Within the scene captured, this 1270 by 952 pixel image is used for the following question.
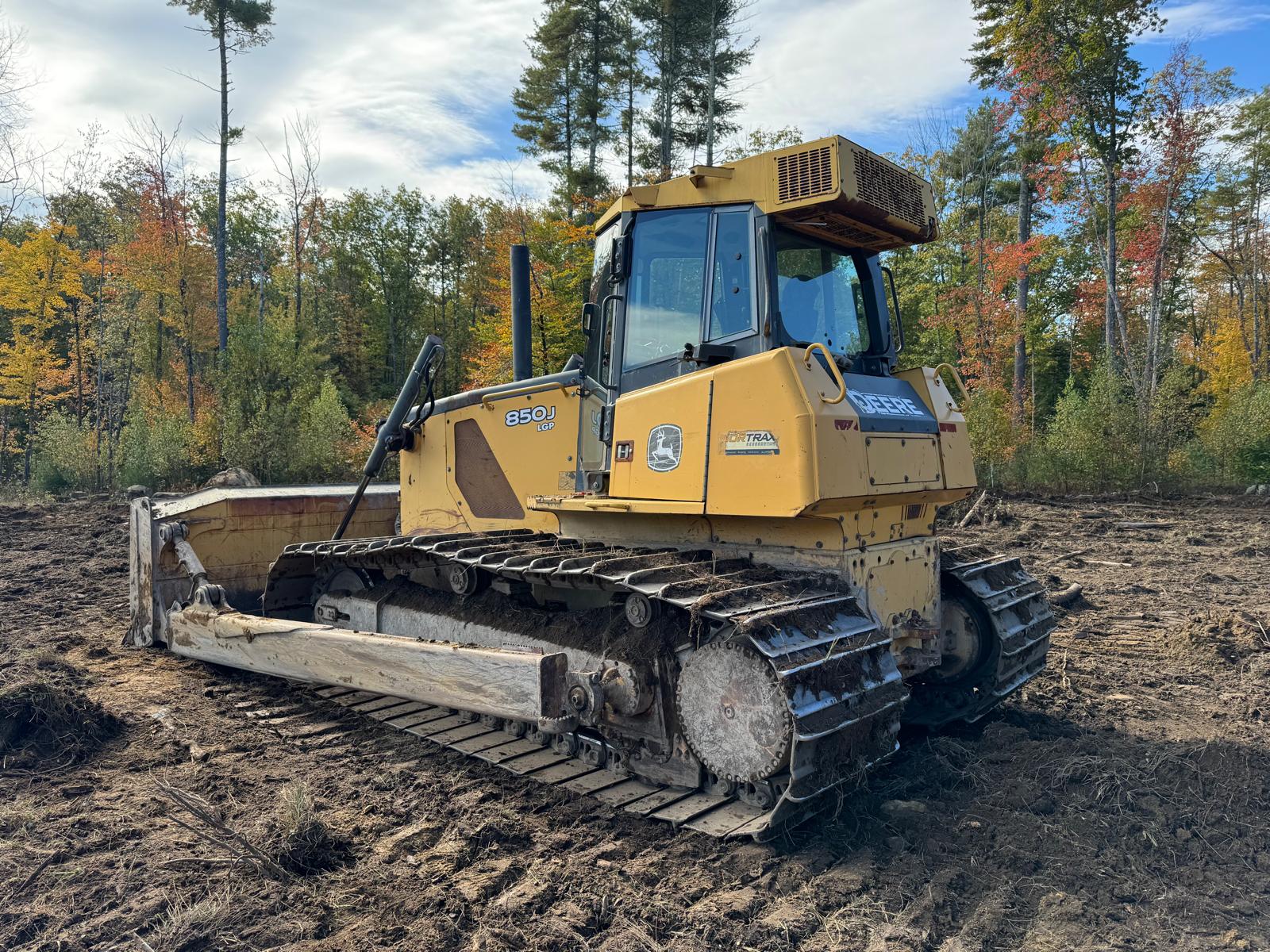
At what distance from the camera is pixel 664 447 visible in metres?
4.21

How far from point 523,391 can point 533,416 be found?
0.69 feet

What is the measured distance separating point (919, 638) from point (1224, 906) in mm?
1691

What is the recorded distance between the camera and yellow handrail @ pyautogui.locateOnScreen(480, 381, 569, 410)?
512 centimetres

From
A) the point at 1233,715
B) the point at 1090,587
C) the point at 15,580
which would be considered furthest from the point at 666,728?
the point at 15,580

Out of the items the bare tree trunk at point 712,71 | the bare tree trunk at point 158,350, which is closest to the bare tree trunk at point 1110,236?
the bare tree trunk at point 712,71

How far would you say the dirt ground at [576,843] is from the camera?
3.04m

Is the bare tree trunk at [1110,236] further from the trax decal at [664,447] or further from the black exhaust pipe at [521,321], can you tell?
the trax decal at [664,447]

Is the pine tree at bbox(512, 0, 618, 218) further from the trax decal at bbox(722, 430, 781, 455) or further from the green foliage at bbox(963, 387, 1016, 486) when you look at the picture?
the trax decal at bbox(722, 430, 781, 455)

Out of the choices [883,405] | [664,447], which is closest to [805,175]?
[883,405]

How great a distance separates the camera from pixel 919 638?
14.7 feet

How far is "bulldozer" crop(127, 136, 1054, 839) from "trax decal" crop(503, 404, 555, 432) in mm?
20

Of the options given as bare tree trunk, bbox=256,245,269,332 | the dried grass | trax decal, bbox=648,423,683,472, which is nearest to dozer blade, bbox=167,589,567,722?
the dried grass

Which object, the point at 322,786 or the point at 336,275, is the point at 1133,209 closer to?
the point at 322,786

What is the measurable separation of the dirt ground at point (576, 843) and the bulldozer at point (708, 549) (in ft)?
0.89
